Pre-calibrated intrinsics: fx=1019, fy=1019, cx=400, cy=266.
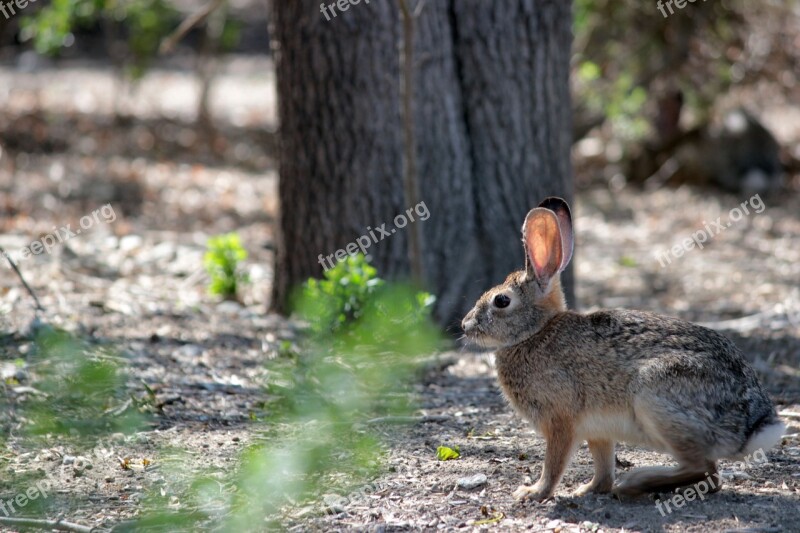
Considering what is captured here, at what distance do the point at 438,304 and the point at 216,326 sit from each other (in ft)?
5.03

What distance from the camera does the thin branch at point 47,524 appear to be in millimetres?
3906

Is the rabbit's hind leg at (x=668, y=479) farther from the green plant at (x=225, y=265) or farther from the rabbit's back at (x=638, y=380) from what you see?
the green plant at (x=225, y=265)

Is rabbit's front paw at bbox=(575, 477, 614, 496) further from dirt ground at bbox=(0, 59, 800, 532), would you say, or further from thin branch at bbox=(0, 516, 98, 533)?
thin branch at bbox=(0, 516, 98, 533)

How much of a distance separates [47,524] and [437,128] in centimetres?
383

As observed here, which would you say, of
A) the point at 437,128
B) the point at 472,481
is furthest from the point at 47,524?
the point at 437,128

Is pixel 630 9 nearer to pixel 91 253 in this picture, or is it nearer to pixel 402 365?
pixel 91 253

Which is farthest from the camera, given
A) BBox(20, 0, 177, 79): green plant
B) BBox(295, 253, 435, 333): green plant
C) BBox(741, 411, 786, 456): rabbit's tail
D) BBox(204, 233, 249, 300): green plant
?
BBox(20, 0, 177, 79): green plant

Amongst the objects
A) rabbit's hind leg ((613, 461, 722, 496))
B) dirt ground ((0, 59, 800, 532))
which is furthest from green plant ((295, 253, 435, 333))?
rabbit's hind leg ((613, 461, 722, 496))

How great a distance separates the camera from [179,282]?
8.77 meters

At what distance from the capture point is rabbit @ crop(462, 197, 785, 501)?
404 centimetres

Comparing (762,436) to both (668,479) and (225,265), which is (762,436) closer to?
(668,479)

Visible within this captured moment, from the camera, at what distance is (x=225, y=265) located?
25.7 ft

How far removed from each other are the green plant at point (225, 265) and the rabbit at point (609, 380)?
341 centimetres

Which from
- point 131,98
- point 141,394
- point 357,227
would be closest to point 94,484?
point 141,394
